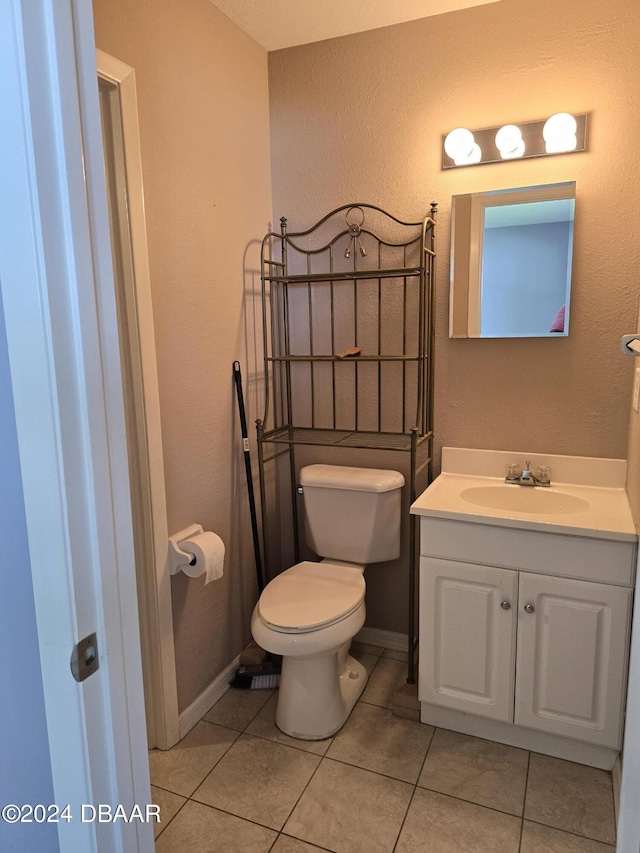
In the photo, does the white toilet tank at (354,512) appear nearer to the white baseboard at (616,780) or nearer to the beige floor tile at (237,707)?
the beige floor tile at (237,707)

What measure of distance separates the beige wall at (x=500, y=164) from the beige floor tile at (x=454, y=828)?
1.22 m

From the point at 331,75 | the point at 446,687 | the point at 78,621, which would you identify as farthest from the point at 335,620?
the point at 331,75

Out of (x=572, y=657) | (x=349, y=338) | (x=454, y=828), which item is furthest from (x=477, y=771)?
(x=349, y=338)

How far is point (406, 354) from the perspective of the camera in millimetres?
2365

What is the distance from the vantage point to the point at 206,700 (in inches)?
85.2

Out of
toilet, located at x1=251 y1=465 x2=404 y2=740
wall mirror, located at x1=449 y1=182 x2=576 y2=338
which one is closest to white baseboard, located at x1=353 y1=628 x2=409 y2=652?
toilet, located at x1=251 y1=465 x2=404 y2=740

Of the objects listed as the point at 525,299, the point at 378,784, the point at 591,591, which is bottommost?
the point at 378,784

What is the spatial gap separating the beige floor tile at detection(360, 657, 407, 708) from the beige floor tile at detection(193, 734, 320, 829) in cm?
38

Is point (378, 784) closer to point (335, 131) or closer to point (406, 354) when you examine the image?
point (406, 354)

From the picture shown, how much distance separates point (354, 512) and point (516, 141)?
149 cm

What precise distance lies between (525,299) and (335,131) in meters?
1.03

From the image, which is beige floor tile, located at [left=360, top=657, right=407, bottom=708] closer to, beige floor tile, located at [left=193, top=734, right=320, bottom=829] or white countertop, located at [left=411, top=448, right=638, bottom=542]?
beige floor tile, located at [left=193, top=734, right=320, bottom=829]

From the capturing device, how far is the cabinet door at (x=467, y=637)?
1.87 meters

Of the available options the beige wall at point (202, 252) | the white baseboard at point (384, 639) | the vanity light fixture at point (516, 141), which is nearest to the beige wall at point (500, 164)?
the vanity light fixture at point (516, 141)
